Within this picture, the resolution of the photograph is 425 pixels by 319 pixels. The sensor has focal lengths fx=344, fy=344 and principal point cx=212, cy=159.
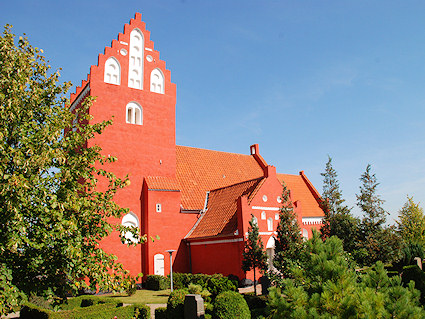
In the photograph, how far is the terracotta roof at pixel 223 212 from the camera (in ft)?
70.9

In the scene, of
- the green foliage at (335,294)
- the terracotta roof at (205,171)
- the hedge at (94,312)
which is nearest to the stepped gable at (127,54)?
the terracotta roof at (205,171)

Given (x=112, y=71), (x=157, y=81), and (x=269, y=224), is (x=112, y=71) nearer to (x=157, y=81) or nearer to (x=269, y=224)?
(x=157, y=81)

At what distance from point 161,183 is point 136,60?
8.98 metres

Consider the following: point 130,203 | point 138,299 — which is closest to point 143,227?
point 130,203

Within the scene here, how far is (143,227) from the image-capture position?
23.0 metres

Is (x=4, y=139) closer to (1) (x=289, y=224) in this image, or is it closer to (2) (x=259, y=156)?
(1) (x=289, y=224)

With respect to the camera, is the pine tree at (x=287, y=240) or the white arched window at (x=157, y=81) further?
the white arched window at (x=157, y=81)

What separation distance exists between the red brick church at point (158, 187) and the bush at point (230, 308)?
26.9 feet

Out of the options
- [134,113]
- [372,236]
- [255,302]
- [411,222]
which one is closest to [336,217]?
[372,236]

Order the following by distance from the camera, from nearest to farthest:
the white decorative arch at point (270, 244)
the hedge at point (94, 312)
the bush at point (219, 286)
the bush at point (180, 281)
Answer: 1. the hedge at point (94, 312)
2. the bush at point (219, 286)
3. the bush at point (180, 281)
4. the white decorative arch at point (270, 244)

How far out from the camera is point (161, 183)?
2381 cm

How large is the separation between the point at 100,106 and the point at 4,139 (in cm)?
1493

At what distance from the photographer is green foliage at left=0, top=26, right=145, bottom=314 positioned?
7.46 m

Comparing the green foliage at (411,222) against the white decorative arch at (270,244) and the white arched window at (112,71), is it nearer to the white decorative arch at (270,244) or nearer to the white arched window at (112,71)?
the white decorative arch at (270,244)
